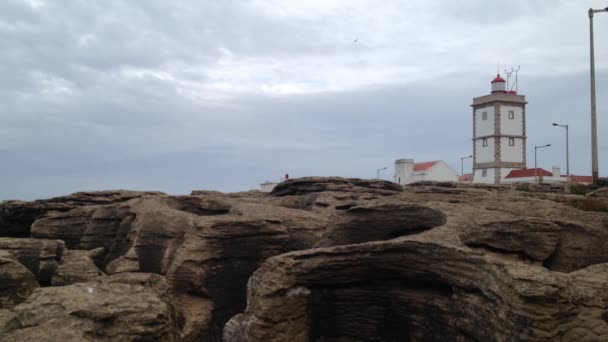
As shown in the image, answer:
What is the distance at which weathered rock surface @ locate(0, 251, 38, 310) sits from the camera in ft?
55.6

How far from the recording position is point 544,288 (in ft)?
29.3

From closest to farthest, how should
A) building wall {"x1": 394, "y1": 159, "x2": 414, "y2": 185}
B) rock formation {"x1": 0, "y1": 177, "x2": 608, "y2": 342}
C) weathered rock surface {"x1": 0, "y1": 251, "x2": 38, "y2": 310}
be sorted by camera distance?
rock formation {"x1": 0, "y1": 177, "x2": 608, "y2": 342} < weathered rock surface {"x1": 0, "y1": 251, "x2": 38, "y2": 310} < building wall {"x1": 394, "y1": 159, "x2": 414, "y2": 185}

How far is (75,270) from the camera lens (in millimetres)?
20234

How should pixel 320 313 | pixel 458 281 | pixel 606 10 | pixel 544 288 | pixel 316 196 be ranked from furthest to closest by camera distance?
pixel 606 10
pixel 316 196
pixel 320 313
pixel 458 281
pixel 544 288

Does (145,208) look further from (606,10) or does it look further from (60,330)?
(606,10)

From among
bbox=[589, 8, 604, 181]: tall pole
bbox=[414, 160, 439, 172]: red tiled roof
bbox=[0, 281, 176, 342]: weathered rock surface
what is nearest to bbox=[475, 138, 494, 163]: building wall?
bbox=[414, 160, 439, 172]: red tiled roof

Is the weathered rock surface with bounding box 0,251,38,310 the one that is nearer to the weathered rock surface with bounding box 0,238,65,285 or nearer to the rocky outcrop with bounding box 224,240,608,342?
the weathered rock surface with bounding box 0,238,65,285

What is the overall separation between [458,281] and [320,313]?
11.0ft

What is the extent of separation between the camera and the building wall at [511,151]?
75625mm

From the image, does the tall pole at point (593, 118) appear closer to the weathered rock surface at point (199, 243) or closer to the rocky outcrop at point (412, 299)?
the weathered rock surface at point (199, 243)

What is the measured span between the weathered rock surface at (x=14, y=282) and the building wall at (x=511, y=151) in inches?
2609

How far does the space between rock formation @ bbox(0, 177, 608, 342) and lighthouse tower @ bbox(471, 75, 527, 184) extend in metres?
57.1

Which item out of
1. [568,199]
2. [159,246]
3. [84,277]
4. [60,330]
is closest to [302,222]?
[159,246]

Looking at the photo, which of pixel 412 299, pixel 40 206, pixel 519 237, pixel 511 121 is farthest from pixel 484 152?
pixel 412 299
